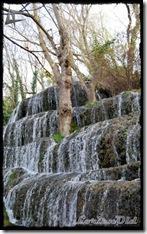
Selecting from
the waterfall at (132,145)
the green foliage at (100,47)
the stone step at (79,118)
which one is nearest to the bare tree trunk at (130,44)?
the green foliage at (100,47)

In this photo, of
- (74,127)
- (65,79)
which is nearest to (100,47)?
(65,79)

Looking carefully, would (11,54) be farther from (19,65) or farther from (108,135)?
(108,135)

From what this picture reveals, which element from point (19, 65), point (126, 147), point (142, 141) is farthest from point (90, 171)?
point (19, 65)

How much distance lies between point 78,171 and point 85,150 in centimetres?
30

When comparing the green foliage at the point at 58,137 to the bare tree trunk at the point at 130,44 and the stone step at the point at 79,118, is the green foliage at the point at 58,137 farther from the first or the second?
the bare tree trunk at the point at 130,44

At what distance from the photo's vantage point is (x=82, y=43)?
207 inches

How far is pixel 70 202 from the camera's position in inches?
143

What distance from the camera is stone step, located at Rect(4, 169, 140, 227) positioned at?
3.39 metres

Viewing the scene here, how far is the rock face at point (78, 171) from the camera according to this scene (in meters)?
3.44

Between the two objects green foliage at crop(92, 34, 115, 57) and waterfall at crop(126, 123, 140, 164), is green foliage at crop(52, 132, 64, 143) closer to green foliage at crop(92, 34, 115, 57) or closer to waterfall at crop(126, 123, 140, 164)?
waterfall at crop(126, 123, 140, 164)

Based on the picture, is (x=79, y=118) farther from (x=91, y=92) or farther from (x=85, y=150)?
(x=85, y=150)

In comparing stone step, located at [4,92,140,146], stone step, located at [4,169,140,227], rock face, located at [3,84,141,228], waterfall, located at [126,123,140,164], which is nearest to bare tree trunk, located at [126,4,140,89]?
rock face, located at [3,84,141,228]

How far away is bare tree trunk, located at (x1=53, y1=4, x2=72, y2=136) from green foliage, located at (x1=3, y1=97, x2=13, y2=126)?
858mm

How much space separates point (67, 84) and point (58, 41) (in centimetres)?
43
